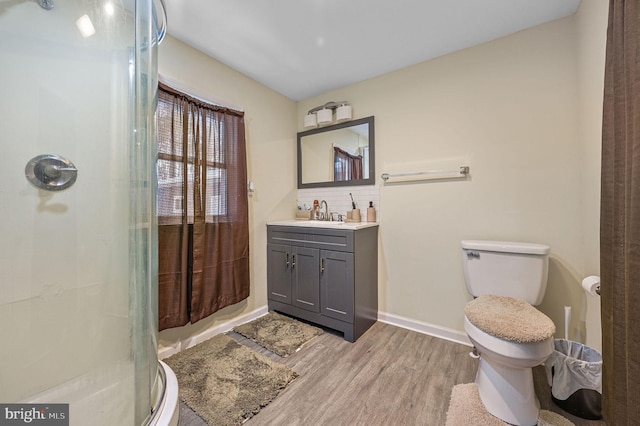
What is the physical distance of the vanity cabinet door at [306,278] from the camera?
2154 millimetres

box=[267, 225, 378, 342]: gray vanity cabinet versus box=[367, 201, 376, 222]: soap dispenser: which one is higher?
box=[367, 201, 376, 222]: soap dispenser

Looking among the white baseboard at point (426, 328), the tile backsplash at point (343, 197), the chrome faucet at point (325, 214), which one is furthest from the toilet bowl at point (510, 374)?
the chrome faucet at point (325, 214)

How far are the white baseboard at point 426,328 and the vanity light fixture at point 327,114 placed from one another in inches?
78.1

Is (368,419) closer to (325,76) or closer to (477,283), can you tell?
(477,283)

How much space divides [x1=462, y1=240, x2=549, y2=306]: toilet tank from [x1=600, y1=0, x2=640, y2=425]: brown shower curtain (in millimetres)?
644

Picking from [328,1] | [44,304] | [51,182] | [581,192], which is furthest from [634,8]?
[44,304]

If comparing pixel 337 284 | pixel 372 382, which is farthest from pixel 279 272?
pixel 372 382

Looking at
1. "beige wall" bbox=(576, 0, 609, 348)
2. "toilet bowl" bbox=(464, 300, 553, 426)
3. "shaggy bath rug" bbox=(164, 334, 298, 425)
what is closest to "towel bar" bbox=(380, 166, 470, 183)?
"beige wall" bbox=(576, 0, 609, 348)

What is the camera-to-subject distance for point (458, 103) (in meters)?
1.97

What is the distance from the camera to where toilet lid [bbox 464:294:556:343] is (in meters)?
1.14

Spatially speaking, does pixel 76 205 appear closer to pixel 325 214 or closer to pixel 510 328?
pixel 325 214

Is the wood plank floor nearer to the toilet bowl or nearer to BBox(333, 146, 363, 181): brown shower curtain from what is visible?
the toilet bowl

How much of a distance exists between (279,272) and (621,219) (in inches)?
86.8

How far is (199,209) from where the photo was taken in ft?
6.20
